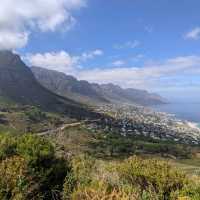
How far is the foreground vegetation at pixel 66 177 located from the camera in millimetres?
11166

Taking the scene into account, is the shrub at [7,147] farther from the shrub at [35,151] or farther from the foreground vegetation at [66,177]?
the shrub at [35,151]

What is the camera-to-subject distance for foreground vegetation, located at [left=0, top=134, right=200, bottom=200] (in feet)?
36.6

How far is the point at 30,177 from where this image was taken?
12297 millimetres

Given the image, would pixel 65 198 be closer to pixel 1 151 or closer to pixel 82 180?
pixel 82 180

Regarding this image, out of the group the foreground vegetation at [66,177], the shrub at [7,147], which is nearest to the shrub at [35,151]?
the foreground vegetation at [66,177]

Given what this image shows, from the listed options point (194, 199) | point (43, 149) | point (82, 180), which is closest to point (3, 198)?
point (82, 180)

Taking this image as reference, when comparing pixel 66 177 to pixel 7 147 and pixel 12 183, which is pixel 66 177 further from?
pixel 12 183

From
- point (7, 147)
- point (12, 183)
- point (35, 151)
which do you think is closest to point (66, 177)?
point (35, 151)

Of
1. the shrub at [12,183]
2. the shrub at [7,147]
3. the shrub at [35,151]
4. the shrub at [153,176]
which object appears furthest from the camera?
the shrub at [7,147]

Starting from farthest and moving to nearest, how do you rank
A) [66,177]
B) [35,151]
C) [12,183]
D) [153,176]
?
[35,151]
[153,176]
[66,177]
[12,183]

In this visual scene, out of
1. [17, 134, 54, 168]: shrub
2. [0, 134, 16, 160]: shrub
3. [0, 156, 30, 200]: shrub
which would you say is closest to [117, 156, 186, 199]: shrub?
[17, 134, 54, 168]: shrub

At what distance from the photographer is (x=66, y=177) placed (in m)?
14.2

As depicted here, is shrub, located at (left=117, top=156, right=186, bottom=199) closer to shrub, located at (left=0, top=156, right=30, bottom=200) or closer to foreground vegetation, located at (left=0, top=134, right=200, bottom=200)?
foreground vegetation, located at (left=0, top=134, right=200, bottom=200)

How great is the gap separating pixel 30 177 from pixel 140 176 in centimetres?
476
